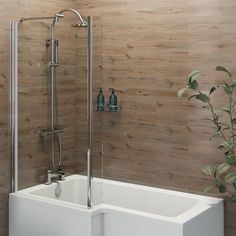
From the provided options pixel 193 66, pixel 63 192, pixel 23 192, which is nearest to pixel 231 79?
pixel 193 66

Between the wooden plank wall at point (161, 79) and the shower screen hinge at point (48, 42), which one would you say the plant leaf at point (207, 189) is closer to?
the wooden plank wall at point (161, 79)

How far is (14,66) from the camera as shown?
3535mm

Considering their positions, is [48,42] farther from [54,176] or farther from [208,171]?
[208,171]

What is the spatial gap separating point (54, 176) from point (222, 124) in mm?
1412

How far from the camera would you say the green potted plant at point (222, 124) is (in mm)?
3248

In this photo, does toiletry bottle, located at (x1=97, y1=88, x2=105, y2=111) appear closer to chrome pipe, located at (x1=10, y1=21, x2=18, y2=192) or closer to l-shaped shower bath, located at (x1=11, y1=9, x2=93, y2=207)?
l-shaped shower bath, located at (x1=11, y1=9, x2=93, y2=207)

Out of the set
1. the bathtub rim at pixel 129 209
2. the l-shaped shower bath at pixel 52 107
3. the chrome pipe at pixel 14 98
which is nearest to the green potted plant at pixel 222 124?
the bathtub rim at pixel 129 209

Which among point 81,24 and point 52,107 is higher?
point 81,24

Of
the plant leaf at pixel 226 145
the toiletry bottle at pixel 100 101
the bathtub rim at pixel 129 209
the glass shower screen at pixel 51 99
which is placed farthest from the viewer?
the toiletry bottle at pixel 100 101

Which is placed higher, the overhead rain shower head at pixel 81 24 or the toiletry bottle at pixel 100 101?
the overhead rain shower head at pixel 81 24

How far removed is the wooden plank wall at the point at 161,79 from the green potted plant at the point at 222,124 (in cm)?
8

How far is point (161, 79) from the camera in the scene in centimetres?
→ 377

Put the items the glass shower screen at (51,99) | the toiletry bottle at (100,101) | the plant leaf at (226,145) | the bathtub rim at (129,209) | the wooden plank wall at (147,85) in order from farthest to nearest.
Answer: the toiletry bottle at (100,101), the wooden plank wall at (147,85), the glass shower screen at (51,99), the plant leaf at (226,145), the bathtub rim at (129,209)

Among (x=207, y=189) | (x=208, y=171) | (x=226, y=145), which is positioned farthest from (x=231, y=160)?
(x=207, y=189)
